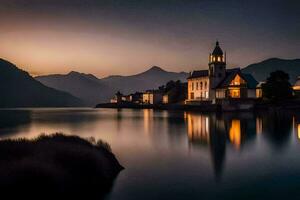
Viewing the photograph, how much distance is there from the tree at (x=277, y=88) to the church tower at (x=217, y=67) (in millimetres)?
21223

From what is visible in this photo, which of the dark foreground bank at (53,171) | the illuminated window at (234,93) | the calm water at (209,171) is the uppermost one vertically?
the illuminated window at (234,93)

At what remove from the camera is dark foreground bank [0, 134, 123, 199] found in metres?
11.9

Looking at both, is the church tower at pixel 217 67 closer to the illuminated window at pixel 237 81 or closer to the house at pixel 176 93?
the illuminated window at pixel 237 81

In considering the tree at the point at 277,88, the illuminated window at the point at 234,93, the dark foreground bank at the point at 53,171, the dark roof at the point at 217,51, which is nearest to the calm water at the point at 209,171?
the dark foreground bank at the point at 53,171

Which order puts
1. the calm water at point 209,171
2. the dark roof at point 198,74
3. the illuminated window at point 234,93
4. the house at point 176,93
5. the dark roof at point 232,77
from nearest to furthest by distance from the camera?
the calm water at point 209,171
the illuminated window at point 234,93
the dark roof at point 232,77
the dark roof at point 198,74
the house at point 176,93

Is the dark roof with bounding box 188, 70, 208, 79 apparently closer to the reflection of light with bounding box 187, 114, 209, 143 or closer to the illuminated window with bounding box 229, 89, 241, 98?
the illuminated window with bounding box 229, 89, 241, 98

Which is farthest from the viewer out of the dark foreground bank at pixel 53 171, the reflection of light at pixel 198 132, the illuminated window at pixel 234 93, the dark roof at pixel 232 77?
the dark roof at pixel 232 77

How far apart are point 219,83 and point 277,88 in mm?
24864

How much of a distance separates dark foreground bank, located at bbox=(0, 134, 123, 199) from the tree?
86487 mm

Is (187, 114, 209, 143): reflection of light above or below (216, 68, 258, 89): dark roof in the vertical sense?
below

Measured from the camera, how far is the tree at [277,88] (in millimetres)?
94188

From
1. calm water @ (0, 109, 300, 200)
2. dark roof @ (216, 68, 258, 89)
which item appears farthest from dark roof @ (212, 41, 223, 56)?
calm water @ (0, 109, 300, 200)

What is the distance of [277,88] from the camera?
93.8 meters

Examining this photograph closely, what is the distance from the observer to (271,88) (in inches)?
3720
